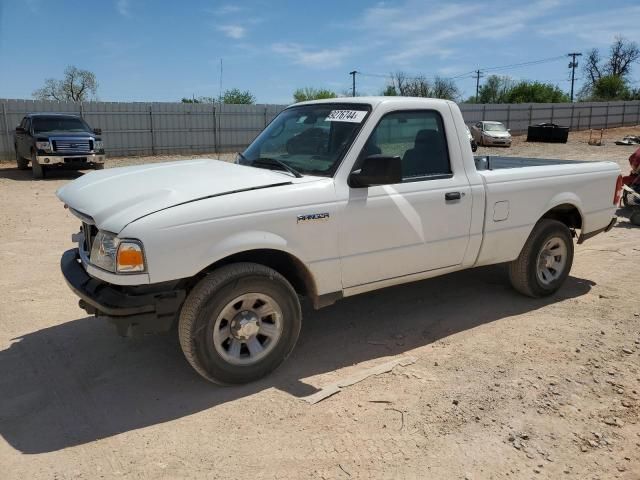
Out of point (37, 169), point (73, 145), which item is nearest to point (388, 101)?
point (73, 145)

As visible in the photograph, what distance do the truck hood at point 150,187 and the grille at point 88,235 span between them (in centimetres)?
14

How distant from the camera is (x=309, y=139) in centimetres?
449

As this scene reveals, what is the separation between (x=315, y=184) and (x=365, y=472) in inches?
76.1

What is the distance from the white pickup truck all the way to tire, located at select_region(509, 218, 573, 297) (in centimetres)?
4

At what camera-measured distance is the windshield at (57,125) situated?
635 inches

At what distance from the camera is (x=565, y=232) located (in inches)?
222

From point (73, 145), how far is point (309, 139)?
43.7 feet

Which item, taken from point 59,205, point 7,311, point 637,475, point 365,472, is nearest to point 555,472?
point 637,475

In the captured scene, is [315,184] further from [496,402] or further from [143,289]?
[496,402]

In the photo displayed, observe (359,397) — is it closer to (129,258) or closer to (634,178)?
(129,258)

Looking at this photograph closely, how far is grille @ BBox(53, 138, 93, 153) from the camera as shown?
15.6m

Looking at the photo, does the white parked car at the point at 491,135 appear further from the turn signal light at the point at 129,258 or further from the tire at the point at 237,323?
the turn signal light at the point at 129,258

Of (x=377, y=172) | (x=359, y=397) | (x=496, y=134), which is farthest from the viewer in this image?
(x=496, y=134)

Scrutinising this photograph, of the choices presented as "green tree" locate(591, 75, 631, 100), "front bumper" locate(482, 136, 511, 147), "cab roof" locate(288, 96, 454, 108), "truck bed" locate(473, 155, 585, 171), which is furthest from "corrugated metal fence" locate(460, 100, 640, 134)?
"cab roof" locate(288, 96, 454, 108)
